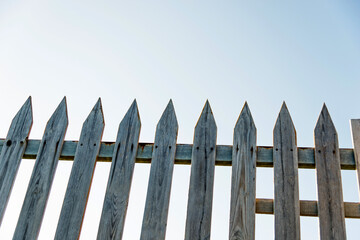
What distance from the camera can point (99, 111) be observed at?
2812 mm

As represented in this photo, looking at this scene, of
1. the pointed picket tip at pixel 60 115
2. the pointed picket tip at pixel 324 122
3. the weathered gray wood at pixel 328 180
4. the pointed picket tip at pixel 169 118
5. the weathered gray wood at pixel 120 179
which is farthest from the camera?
the pointed picket tip at pixel 60 115

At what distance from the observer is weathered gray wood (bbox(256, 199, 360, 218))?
7.48 ft

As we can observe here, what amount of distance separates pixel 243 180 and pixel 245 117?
0.49m

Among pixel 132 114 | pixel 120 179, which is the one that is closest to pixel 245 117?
pixel 132 114

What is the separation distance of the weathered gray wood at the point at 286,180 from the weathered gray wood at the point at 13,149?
186 cm

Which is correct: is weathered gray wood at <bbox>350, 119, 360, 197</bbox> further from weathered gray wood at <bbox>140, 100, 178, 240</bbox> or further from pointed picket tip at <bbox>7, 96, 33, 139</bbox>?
pointed picket tip at <bbox>7, 96, 33, 139</bbox>

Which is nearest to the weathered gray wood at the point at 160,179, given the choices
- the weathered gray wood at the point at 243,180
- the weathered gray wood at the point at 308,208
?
the weathered gray wood at the point at 243,180

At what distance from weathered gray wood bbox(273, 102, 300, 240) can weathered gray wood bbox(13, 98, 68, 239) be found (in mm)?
1549

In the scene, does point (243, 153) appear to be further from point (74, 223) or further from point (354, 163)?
point (74, 223)

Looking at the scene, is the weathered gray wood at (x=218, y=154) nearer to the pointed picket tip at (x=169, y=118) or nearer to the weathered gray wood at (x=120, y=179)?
the weathered gray wood at (x=120, y=179)

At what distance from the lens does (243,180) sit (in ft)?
7.79

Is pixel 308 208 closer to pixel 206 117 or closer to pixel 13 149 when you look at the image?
pixel 206 117

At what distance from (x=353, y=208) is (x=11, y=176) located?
235 cm

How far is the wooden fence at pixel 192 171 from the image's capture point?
7.47 ft
